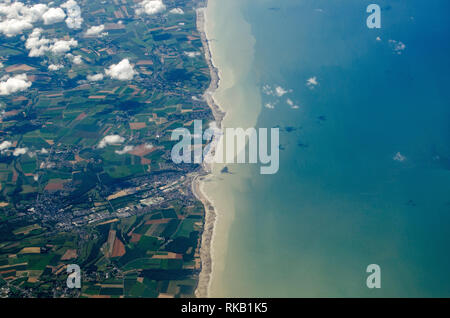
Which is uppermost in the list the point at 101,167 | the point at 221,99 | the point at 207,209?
the point at 221,99

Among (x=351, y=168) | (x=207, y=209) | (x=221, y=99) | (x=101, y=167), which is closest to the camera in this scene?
(x=207, y=209)

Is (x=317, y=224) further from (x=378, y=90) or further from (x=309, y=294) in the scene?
(x=378, y=90)

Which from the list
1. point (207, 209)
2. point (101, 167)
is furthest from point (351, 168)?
point (101, 167)

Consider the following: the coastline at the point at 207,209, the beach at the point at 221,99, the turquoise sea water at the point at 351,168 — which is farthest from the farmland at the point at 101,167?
the turquoise sea water at the point at 351,168

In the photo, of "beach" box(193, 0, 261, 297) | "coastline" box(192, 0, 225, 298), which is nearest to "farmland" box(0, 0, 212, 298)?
"coastline" box(192, 0, 225, 298)

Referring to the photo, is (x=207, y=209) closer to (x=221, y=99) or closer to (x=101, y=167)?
(x=101, y=167)

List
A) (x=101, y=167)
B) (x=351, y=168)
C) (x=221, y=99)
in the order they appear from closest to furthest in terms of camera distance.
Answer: (x=351, y=168) < (x=101, y=167) < (x=221, y=99)

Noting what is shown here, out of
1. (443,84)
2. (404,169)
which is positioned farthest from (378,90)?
(404,169)

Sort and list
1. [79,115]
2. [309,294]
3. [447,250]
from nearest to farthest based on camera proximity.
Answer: [309,294] < [447,250] < [79,115]
